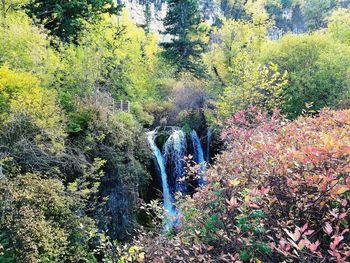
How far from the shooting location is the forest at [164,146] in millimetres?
2637

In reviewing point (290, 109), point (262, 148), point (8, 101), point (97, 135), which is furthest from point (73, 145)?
point (290, 109)

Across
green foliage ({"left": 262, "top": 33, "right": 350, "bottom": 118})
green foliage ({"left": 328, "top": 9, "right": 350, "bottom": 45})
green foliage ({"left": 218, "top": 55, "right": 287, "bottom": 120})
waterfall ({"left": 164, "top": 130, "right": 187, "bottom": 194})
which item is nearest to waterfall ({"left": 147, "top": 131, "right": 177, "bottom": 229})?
waterfall ({"left": 164, "top": 130, "right": 187, "bottom": 194})

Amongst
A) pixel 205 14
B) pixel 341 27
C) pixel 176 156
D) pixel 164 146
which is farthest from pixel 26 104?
pixel 205 14

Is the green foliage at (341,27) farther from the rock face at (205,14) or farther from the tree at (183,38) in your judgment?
the rock face at (205,14)

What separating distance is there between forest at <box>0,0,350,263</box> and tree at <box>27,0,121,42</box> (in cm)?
7

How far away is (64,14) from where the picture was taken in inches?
525

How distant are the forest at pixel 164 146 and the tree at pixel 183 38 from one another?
76mm

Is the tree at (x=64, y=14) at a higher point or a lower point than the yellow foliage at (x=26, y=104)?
higher

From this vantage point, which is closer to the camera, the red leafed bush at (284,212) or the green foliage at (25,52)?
the red leafed bush at (284,212)

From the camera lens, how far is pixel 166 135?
1516 centimetres

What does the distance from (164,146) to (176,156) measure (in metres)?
0.75

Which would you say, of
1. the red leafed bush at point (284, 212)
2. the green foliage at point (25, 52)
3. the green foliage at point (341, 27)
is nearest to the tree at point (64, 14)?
the green foliage at point (25, 52)

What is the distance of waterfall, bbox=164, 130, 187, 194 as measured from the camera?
47.1 feet

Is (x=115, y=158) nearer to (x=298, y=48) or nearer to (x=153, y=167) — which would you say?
(x=153, y=167)
